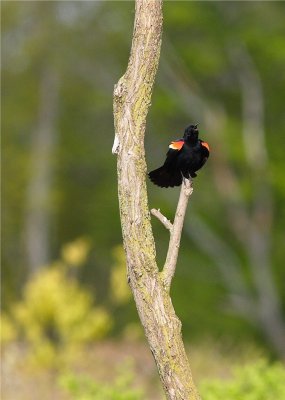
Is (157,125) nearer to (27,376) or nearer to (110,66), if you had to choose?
(110,66)

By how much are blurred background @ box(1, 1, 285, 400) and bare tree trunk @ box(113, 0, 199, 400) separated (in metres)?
10.1

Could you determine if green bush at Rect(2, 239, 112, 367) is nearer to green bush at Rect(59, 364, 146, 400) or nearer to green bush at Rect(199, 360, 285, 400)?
green bush at Rect(59, 364, 146, 400)

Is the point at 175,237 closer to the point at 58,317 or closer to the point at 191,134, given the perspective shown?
the point at 191,134

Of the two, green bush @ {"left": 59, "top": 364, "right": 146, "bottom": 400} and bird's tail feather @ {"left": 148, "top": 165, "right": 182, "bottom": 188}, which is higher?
green bush @ {"left": 59, "top": 364, "right": 146, "bottom": 400}

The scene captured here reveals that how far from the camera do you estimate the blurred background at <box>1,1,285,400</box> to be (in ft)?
54.2

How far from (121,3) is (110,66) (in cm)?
216

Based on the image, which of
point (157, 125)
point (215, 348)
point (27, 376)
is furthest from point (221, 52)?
point (27, 376)

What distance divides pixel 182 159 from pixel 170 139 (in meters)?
15.6

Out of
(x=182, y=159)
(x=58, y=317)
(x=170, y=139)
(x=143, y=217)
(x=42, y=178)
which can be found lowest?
(x=143, y=217)

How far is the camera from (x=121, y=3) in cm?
1722

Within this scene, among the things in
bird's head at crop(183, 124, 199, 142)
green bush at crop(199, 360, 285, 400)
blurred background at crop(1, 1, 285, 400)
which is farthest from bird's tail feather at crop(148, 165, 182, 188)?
blurred background at crop(1, 1, 285, 400)

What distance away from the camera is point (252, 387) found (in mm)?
5160

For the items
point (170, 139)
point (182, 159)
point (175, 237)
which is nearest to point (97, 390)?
point (175, 237)

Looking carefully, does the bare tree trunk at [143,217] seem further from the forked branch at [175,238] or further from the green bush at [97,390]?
the green bush at [97,390]
